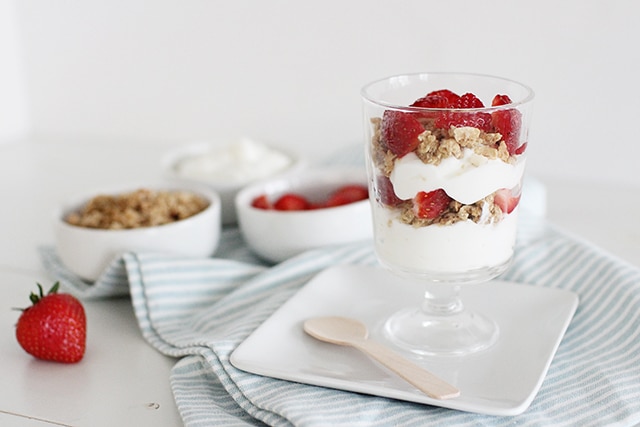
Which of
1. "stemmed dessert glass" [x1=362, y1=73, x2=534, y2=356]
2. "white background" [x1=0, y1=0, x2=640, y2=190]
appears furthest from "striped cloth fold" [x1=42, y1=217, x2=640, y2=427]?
"white background" [x1=0, y1=0, x2=640, y2=190]

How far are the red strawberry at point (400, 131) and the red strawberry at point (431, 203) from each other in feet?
0.15

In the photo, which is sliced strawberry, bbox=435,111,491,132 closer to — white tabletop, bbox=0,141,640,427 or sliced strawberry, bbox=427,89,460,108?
sliced strawberry, bbox=427,89,460,108

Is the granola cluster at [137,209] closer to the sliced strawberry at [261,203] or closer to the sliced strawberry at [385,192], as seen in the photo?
the sliced strawberry at [261,203]

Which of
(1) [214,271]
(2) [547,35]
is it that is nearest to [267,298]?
(1) [214,271]

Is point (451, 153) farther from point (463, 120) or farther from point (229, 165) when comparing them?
point (229, 165)

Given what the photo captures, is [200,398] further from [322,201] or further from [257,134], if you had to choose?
[257,134]

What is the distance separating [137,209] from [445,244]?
516 millimetres

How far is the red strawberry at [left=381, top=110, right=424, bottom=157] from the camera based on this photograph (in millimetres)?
809

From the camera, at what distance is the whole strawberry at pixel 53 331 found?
93cm

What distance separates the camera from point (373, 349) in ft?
2.80

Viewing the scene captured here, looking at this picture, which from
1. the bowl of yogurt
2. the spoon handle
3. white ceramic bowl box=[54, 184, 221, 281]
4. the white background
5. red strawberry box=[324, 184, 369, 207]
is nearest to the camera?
the spoon handle

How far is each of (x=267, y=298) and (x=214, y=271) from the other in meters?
0.09

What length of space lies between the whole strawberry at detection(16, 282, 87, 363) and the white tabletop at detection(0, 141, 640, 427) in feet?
0.05

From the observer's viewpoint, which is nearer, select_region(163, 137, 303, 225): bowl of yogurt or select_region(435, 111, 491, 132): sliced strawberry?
select_region(435, 111, 491, 132): sliced strawberry
